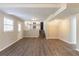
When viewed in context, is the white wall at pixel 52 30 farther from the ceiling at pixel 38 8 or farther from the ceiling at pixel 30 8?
the ceiling at pixel 30 8

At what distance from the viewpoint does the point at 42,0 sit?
3.87 ft

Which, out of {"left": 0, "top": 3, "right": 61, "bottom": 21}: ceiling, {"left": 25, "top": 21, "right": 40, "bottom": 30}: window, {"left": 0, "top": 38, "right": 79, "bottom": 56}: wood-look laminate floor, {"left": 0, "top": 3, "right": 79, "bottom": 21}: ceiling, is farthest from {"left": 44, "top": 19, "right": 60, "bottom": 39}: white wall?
{"left": 0, "top": 3, "right": 61, "bottom": 21}: ceiling

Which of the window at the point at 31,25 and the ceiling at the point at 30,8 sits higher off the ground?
the ceiling at the point at 30,8

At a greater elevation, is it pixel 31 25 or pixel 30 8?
pixel 30 8

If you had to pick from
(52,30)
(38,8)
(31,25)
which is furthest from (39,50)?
(31,25)

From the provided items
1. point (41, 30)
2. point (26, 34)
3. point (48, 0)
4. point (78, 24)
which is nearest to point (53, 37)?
point (41, 30)

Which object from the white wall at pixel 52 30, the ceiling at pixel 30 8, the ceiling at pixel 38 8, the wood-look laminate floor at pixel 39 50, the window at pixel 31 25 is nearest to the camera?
the ceiling at pixel 38 8

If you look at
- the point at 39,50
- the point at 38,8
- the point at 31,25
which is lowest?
the point at 39,50

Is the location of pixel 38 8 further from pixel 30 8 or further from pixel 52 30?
pixel 52 30

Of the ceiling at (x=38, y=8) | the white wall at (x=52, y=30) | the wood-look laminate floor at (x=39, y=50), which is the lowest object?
the wood-look laminate floor at (x=39, y=50)

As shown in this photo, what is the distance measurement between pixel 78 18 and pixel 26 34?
10368 mm

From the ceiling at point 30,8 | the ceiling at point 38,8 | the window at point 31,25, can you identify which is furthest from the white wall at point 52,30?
the ceiling at point 30,8

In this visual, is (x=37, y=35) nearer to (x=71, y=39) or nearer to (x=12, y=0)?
(x=71, y=39)

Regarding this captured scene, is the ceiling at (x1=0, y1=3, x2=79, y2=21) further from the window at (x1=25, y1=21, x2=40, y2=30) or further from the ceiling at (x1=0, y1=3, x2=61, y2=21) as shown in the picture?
the window at (x1=25, y1=21, x2=40, y2=30)
